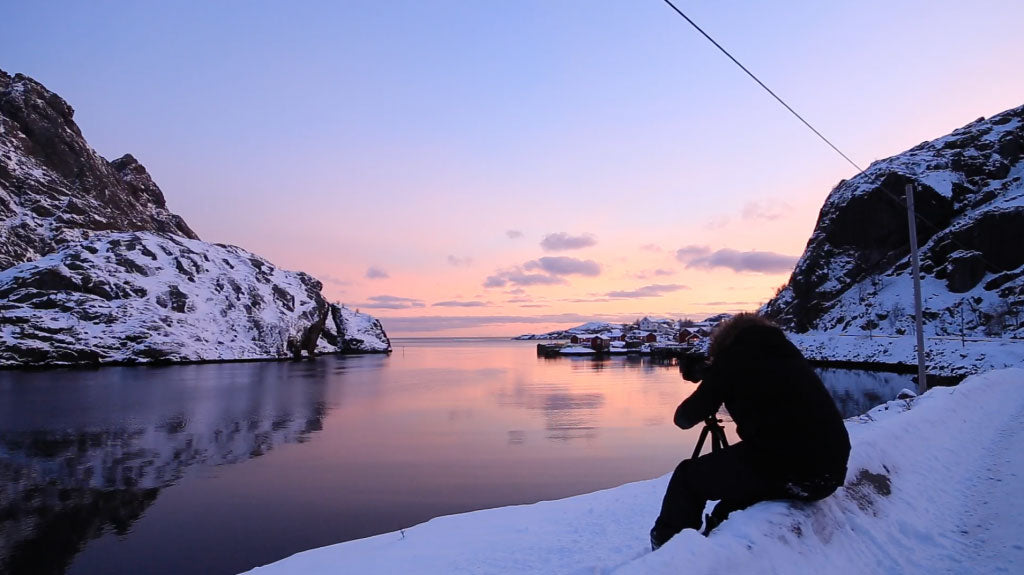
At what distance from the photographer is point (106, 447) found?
20.6 metres

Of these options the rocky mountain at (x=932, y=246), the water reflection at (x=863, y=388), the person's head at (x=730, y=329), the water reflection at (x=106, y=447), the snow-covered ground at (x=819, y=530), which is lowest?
the water reflection at (x=106, y=447)

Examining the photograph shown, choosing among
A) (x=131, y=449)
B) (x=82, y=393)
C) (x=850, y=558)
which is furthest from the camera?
(x=82, y=393)

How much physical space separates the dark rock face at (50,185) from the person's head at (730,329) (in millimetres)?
135530

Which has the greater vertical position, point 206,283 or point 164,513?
point 206,283

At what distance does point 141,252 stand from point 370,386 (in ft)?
219

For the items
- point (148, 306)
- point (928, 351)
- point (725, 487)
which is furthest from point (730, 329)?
→ point (148, 306)

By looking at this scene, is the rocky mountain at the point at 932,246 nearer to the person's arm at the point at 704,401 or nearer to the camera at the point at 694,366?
the camera at the point at 694,366

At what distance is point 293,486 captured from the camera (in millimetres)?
15031

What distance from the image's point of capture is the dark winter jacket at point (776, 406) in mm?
3803

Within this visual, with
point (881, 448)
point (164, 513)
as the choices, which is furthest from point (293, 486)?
point (881, 448)

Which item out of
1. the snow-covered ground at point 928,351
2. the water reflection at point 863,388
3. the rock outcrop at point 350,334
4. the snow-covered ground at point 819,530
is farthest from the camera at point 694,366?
the rock outcrop at point 350,334

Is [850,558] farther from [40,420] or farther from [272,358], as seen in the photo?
[272,358]

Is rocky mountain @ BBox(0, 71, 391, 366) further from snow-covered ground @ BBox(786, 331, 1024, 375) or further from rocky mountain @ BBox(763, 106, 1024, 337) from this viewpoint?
snow-covered ground @ BBox(786, 331, 1024, 375)

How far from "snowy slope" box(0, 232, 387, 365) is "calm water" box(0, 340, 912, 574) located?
47.8 meters
